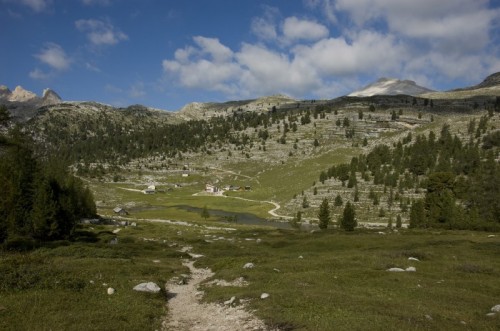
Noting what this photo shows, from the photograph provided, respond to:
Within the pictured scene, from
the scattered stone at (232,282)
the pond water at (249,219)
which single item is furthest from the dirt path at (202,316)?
the pond water at (249,219)

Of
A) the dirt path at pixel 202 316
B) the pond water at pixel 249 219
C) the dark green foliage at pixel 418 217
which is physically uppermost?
the dirt path at pixel 202 316

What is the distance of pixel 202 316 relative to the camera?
993 inches

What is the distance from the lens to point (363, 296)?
26.9m

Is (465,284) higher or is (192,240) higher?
(465,284)

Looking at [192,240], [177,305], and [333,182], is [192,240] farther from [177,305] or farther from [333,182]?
[333,182]

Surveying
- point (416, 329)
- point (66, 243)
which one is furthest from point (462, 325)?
point (66, 243)

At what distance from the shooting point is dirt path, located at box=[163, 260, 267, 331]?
22.2m

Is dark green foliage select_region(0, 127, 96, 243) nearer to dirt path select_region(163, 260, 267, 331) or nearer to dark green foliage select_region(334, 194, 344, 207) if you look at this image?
dirt path select_region(163, 260, 267, 331)

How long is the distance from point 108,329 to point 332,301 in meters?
14.1

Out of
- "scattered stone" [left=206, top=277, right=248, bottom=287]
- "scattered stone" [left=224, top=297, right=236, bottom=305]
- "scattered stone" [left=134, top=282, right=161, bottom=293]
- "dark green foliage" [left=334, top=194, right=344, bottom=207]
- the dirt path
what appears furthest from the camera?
"dark green foliage" [left=334, top=194, right=344, bottom=207]

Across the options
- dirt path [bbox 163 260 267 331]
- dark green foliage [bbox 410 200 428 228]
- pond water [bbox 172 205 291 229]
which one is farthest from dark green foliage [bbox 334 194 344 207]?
dirt path [bbox 163 260 267 331]

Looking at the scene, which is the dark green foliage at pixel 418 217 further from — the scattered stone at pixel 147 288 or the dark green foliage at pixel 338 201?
the scattered stone at pixel 147 288

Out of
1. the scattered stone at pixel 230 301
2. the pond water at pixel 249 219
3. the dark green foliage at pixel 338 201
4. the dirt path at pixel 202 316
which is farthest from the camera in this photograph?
the dark green foliage at pixel 338 201

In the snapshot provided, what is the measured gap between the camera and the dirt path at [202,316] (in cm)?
2223
